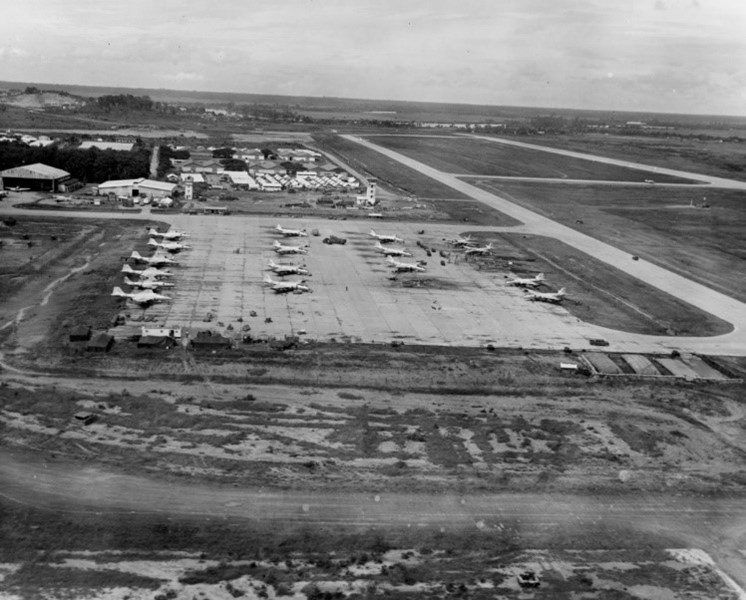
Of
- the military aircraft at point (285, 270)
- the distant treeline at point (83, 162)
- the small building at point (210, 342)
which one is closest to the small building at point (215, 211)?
the distant treeline at point (83, 162)

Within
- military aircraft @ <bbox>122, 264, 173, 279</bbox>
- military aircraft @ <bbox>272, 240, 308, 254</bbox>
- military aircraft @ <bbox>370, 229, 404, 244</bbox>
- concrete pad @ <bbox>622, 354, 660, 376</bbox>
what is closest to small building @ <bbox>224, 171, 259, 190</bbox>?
military aircraft @ <bbox>370, 229, 404, 244</bbox>

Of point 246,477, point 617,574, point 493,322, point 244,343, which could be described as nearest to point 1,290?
point 244,343

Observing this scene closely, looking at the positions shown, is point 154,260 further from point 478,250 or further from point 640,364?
point 640,364

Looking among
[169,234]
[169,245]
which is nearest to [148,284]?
[169,245]

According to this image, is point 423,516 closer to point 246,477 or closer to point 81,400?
point 246,477

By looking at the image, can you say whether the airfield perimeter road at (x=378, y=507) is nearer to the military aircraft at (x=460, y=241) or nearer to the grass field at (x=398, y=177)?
the military aircraft at (x=460, y=241)

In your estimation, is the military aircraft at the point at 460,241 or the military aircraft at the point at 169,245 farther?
the military aircraft at the point at 460,241
